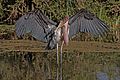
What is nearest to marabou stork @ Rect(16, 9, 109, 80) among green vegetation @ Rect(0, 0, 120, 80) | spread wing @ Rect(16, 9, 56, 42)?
spread wing @ Rect(16, 9, 56, 42)

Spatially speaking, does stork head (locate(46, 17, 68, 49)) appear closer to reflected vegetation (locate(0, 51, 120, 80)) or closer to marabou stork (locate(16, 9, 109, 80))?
marabou stork (locate(16, 9, 109, 80))

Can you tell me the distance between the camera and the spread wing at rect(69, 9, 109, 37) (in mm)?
7477

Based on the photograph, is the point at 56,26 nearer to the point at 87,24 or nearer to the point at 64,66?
the point at 87,24

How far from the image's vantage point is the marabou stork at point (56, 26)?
7.59 metres

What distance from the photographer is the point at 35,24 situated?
26.2ft

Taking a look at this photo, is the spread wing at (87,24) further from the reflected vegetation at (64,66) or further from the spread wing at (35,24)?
the reflected vegetation at (64,66)

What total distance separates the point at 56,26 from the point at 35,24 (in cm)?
38

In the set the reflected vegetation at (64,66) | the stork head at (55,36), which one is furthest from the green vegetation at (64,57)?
the stork head at (55,36)

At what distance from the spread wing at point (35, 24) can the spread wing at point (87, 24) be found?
36cm

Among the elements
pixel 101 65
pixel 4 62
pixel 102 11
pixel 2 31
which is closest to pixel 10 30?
pixel 2 31

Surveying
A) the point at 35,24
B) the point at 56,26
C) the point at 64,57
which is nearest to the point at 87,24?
the point at 56,26

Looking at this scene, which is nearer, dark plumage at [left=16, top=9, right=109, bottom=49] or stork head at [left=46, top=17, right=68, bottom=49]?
dark plumage at [left=16, top=9, right=109, bottom=49]

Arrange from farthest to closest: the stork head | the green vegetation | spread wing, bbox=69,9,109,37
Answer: the stork head
spread wing, bbox=69,9,109,37
the green vegetation

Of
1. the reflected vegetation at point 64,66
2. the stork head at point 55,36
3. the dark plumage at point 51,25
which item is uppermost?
the dark plumage at point 51,25
